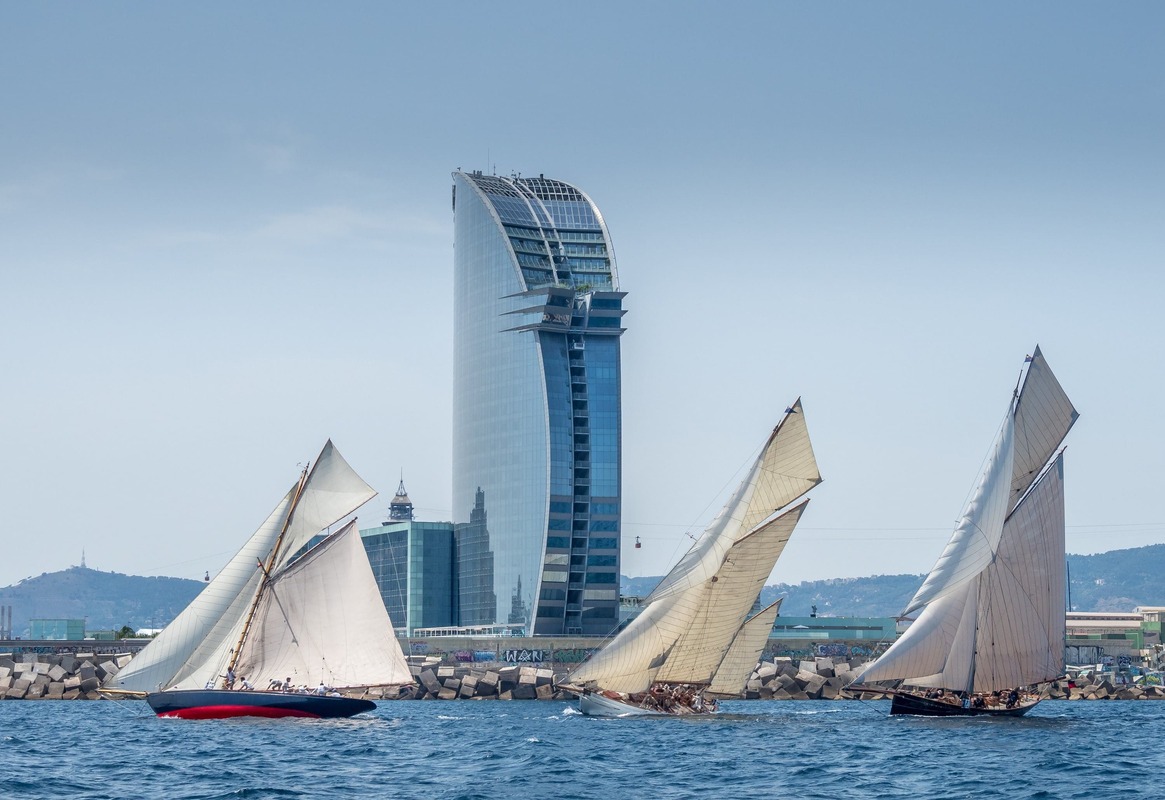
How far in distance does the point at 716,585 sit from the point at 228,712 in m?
26.8

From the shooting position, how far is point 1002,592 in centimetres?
9331

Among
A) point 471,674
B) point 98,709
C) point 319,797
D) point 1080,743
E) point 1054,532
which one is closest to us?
point 319,797

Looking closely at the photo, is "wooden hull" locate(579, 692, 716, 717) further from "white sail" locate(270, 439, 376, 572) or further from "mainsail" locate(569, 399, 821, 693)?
"white sail" locate(270, 439, 376, 572)

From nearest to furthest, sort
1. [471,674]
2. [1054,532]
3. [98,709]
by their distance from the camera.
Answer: [1054,532]
[98,709]
[471,674]

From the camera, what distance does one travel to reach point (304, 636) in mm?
88938

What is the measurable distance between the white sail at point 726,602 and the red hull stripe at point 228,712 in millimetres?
21613

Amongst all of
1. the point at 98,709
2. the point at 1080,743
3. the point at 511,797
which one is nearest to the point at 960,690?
the point at 1080,743

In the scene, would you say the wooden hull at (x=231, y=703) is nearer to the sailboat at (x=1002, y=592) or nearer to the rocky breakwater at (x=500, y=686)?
the sailboat at (x=1002, y=592)

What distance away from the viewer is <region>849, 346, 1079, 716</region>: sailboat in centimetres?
8938

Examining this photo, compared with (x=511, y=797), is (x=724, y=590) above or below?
above

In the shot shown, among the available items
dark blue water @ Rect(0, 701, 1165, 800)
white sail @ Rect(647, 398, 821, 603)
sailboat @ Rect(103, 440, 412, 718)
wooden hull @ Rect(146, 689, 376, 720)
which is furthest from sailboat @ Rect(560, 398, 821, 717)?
wooden hull @ Rect(146, 689, 376, 720)

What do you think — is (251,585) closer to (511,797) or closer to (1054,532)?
(511,797)

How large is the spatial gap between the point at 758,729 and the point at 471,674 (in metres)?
57.8

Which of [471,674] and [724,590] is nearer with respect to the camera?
[724,590]
